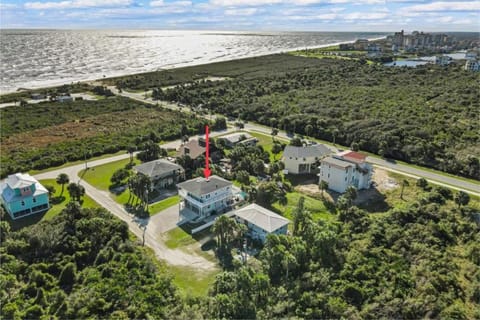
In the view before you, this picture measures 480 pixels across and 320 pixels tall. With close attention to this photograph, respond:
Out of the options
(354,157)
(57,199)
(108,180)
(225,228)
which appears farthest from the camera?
(108,180)

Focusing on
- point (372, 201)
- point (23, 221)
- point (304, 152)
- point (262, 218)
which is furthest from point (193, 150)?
point (372, 201)

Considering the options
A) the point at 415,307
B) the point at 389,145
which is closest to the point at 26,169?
the point at 415,307

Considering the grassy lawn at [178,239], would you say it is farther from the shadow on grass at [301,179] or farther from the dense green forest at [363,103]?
the dense green forest at [363,103]

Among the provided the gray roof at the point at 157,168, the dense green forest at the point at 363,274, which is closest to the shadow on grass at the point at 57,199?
the gray roof at the point at 157,168

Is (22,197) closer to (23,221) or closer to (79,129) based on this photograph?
(23,221)

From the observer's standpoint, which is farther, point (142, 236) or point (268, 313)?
point (142, 236)

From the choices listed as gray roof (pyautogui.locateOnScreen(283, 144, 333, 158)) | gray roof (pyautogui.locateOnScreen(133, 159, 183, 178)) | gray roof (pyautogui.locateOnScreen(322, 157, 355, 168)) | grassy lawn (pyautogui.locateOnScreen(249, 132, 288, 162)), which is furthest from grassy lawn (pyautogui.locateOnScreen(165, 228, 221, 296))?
grassy lawn (pyautogui.locateOnScreen(249, 132, 288, 162))

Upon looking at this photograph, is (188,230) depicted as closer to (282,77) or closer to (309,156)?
(309,156)
